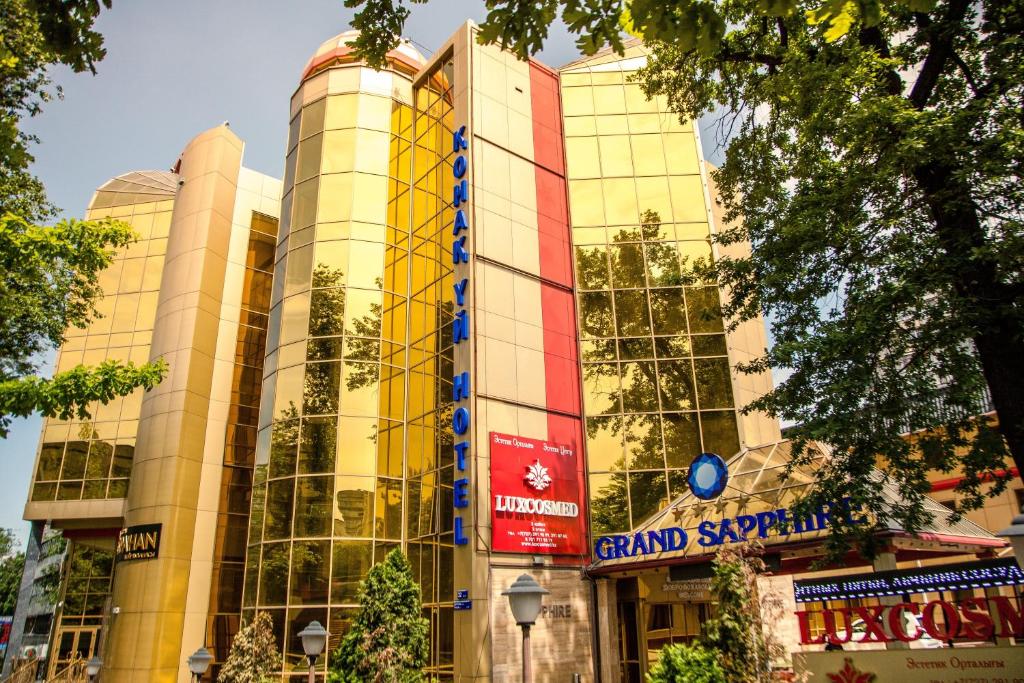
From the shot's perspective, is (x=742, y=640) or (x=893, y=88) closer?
(x=742, y=640)

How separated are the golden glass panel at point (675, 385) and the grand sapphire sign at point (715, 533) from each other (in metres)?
4.87

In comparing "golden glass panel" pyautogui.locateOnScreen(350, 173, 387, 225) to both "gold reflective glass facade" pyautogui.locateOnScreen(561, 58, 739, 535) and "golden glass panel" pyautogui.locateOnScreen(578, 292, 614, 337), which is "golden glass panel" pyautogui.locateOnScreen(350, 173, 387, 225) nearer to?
"gold reflective glass facade" pyautogui.locateOnScreen(561, 58, 739, 535)

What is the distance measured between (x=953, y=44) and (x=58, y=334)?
78.8 feet

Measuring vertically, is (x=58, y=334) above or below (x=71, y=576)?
above

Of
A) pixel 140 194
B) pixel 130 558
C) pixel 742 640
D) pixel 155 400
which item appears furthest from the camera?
pixel 140 194

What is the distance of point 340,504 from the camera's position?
74.3ft

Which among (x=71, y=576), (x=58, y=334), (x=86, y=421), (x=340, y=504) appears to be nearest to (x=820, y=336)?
(x=340, y=504)

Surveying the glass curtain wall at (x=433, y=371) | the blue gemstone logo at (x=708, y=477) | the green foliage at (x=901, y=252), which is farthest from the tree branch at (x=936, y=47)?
the glass curtain wall at (x=433, y=371)

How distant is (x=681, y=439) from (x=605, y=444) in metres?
2.50

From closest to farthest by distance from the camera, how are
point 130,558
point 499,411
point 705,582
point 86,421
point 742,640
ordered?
point 742,640
point 705,582
point 499,411
point 130,558
point 86,421

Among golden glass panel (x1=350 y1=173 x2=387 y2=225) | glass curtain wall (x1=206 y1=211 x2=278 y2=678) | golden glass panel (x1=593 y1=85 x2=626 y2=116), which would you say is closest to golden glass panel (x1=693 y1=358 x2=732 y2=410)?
golden glass panel (x1=593 y1=85 x2=626 y2=116)

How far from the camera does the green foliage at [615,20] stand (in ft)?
14.3

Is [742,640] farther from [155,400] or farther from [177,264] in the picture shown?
[177,264]

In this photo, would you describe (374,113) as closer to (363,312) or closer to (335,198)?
(335,198)
